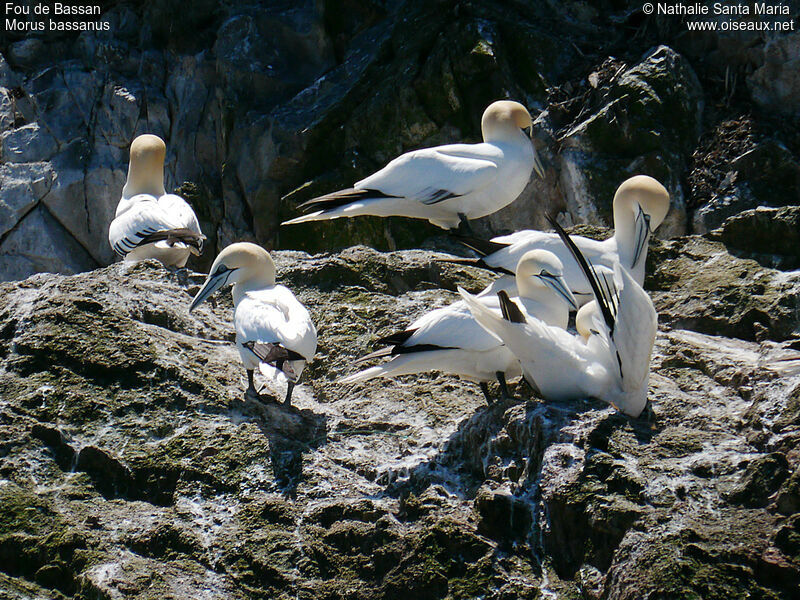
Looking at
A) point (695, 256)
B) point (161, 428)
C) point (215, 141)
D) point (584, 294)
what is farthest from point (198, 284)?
point (215, 141)

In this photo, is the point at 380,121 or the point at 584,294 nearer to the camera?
the point at 584,294

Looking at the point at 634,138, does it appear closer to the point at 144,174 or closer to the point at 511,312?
the point at 144,174

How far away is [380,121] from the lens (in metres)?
10.9

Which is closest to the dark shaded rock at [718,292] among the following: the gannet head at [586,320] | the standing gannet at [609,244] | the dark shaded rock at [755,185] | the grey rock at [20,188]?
the standing gannet at [609,244]

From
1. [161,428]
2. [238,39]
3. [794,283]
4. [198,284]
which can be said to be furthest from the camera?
[238,39]

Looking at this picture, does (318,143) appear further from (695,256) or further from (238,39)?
(695,256)

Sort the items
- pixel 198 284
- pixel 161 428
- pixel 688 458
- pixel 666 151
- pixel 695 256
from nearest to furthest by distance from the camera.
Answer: pixel 688 458 → pixel 161 428 → pixel 198 284 → pixel 695 256 → pixel 666 151

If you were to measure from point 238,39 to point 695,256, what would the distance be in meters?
7.99

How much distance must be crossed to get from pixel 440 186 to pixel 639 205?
1.24 meters

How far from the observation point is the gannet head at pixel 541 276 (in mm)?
4930

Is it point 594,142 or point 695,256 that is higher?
point 594,142

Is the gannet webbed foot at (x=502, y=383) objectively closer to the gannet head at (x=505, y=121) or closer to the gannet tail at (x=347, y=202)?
the gannet tail at (x=347, y=202)

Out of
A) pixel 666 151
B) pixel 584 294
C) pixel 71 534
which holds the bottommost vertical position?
pixel 71 534

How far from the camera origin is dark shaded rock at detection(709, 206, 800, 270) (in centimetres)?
627
